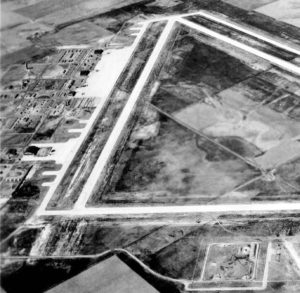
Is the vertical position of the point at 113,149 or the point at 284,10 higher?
the point at 284,10

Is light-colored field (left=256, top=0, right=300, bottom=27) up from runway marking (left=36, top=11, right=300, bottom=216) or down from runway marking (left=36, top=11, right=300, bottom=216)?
up

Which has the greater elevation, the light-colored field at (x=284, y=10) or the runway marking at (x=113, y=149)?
the light-colored field at (x=284, y=10)

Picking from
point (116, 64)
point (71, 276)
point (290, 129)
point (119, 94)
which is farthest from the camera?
point (116, 64)

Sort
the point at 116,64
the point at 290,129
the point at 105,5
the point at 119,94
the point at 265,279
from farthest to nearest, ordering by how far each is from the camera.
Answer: the point at 105,5, the point at 116,64, the point at 119,94, the point at 290,129, the point at 265,279

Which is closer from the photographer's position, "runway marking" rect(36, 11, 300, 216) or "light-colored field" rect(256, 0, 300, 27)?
"runway marking" rect(36, 11, 300, 216)

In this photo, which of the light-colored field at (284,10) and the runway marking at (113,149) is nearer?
the runway marking at (113,149)

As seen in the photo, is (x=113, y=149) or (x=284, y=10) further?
(x=284, y=10)

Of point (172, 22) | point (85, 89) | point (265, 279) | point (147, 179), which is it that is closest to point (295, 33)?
point (172, 22)

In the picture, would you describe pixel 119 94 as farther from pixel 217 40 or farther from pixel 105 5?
pixel 105 5

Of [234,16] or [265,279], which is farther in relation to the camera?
[234,16]

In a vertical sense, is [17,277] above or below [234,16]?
below
